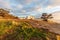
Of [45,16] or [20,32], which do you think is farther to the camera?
[45,16]

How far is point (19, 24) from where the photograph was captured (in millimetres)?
6305

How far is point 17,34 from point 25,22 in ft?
2.21

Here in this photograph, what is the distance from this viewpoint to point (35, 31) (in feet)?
19.9

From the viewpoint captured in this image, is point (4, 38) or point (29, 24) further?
point (29, 24)

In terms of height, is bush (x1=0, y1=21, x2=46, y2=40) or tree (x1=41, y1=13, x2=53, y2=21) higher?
tree (x1=41, y1=13, x2=53, y2=21)

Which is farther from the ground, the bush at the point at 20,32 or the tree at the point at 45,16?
the tree at the point at 45,16

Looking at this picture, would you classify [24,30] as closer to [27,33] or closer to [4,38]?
[27,33]

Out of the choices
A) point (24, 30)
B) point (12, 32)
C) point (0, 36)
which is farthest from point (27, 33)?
point (0, 36)

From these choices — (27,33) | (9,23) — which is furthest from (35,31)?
(9,23)

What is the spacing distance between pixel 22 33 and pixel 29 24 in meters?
0.51

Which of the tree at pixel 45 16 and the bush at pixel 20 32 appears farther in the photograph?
the tree at pixel 45 16

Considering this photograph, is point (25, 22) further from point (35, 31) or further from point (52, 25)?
point (52, 25)

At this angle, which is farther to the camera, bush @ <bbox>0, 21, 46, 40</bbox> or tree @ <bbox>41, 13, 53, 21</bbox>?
tree @ <bbox>41, 13, 53, 21</bbox>

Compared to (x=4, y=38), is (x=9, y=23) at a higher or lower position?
higher
